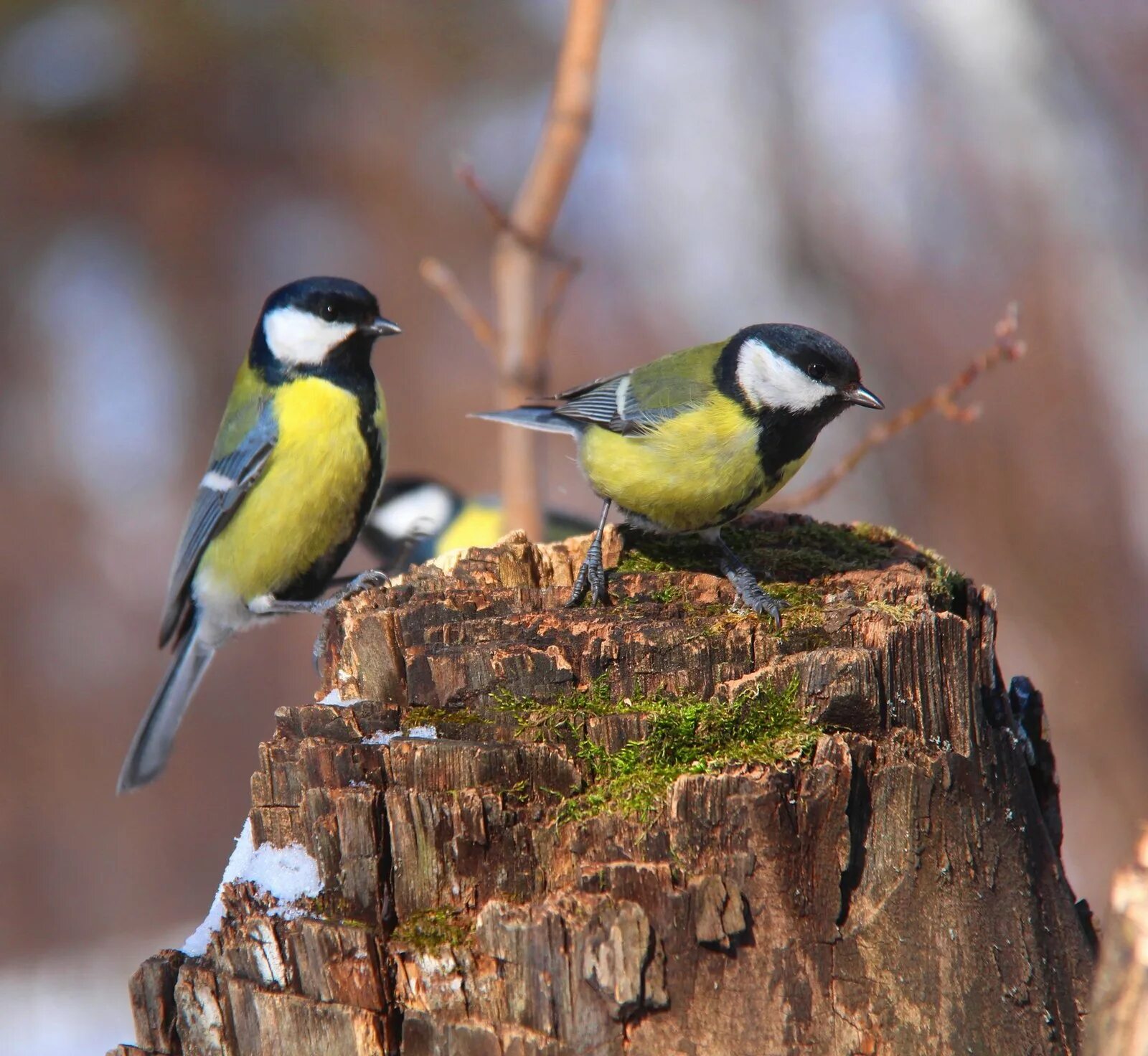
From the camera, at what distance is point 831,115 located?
6.55 m

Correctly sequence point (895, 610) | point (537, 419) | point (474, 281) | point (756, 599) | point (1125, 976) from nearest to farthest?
point (1125, 976) → point (895, 610) → point (756, 599) → point (537, 419) → point (474, 281)

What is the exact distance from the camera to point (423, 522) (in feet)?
14.4

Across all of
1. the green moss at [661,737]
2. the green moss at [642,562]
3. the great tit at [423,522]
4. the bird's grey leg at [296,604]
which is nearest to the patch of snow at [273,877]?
the green moss at [661,737]

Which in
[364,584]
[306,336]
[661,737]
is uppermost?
[306,336]

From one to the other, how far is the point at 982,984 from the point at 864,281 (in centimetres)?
509

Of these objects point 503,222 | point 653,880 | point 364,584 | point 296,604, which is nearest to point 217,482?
point 296,604

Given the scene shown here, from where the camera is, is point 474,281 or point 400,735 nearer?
point 400,735

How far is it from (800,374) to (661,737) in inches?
41.5

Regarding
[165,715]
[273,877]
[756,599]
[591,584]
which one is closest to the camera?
[273,877]

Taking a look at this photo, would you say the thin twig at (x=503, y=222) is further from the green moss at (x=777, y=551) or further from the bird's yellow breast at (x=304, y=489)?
the green moss at (x=777, y=551)

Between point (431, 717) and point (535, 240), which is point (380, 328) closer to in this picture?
point (535, 240)

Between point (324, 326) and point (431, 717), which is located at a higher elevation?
point (324, 326)

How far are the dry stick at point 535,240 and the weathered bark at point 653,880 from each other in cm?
150

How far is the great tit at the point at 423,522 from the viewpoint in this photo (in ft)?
14.1
